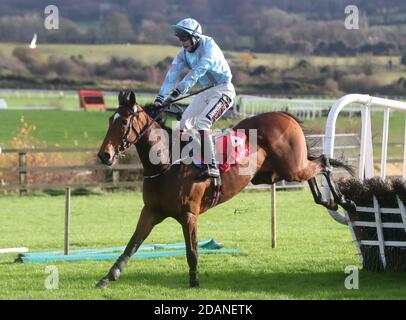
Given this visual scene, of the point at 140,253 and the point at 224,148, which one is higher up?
the point at 224,148

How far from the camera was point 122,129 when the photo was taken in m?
9.62

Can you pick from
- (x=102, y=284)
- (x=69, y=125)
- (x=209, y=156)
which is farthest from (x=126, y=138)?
(x=69, y=125)

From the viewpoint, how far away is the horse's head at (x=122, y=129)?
954cm

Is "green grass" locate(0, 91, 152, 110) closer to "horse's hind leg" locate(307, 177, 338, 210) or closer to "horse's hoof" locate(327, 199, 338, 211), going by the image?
"horse's hind leg" locate(307, 177, 338, 210)

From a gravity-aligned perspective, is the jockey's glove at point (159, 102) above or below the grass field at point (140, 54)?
below

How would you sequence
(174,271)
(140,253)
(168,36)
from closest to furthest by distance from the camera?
1. (174,271)
2. (140,253)
3. (168,36)

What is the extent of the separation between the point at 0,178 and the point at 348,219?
16.3 m

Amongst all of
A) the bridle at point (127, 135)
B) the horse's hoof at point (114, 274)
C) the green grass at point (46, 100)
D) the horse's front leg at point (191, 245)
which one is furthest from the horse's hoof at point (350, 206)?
the green grass at point (46, 100)

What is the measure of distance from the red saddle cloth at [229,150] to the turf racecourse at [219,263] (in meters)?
1.31

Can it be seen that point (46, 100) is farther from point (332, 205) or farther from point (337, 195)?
point (337, 195)

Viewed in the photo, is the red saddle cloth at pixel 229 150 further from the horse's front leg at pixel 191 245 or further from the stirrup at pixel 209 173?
the horse's front leg at pixel 191 245
